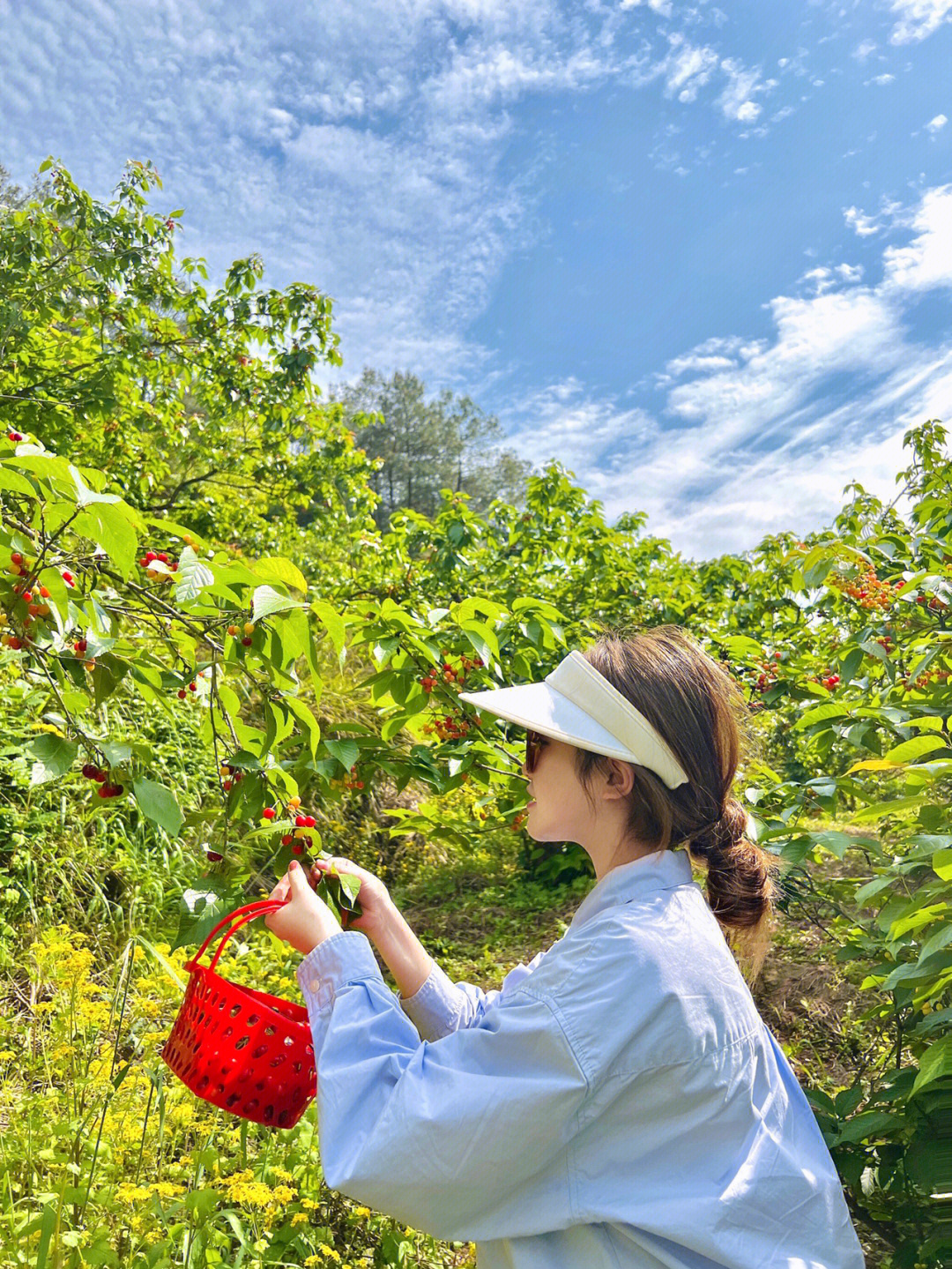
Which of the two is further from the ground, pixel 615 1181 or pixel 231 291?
pixel 231 291

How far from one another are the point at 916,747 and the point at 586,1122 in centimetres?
89

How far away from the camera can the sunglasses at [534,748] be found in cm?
133

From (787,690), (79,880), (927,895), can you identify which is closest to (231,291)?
(79,880)

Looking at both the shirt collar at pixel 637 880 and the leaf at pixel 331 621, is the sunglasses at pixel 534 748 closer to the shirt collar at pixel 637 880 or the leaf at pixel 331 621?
the shirt collar at pixel 637 880

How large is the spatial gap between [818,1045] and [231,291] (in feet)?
19.6

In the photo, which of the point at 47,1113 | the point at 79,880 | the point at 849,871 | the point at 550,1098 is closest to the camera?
the point at 550,1098

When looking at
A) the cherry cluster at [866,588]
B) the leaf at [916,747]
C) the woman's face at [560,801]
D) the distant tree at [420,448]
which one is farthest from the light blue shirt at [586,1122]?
the distant tree at [420,448]

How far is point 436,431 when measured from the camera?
28.5m

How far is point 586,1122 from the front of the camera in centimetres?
90

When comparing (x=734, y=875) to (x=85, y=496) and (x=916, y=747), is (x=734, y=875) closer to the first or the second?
(x=916, y=747)

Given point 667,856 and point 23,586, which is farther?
point 23,586

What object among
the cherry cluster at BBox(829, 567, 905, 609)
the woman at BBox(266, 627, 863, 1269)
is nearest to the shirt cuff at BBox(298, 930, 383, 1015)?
the woman at BBox(266, 627, 863, 1269)

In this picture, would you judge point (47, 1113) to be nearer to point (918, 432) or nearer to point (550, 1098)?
point (550, 1098)

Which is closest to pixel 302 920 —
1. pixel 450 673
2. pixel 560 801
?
pixel 560 801
